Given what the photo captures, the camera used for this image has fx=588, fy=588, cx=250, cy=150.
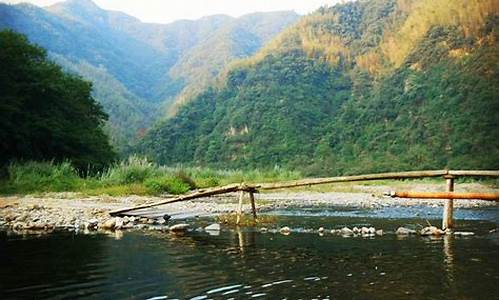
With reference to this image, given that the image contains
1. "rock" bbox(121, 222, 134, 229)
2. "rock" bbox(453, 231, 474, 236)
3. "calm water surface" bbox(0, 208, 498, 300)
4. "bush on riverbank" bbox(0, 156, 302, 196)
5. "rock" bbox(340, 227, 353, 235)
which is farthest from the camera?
"bush on riverbank" bbox(0, 156, 302, 196)

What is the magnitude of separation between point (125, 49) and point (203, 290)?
4517 inches

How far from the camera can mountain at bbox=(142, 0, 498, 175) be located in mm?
39125

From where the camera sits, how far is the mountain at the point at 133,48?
75.2m

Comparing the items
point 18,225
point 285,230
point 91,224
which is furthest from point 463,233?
point 18,225

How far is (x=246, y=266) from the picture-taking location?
6.68 metres

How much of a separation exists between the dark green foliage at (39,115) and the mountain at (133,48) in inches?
1217

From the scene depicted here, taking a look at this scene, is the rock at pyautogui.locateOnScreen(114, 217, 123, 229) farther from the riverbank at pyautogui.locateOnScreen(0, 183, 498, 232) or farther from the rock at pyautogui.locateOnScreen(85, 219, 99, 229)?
the rock at pyautogui.locateOnScreen(85, 219, 99, 229)

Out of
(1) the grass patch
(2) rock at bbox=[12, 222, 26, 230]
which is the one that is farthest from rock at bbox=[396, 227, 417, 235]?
(2) rock at bbox=[12, 222, 26, 230]

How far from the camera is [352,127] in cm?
4869

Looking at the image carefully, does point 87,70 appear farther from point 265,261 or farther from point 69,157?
point 265,261

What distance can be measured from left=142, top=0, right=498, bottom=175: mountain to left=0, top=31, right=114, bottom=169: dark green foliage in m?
20.6

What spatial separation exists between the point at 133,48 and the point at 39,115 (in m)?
100

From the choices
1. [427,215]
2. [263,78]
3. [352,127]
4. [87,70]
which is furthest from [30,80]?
[87,70]

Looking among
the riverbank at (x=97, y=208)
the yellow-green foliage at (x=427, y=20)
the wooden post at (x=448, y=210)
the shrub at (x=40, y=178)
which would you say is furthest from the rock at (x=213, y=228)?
the yellow-green foliage at (x=427, y=20)
